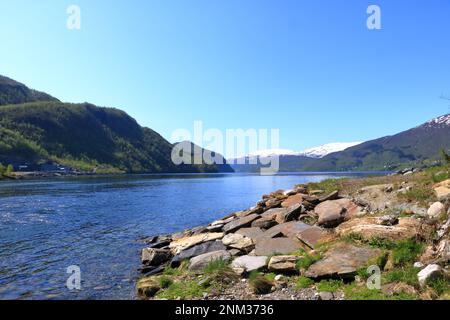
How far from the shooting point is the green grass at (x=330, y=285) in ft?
42.0

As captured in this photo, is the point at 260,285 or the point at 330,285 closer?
the point at 330,285

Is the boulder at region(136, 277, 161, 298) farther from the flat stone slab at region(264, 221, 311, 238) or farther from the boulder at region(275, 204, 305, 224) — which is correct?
the boulder at region(275, 204, 305, 224)

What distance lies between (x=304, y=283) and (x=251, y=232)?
10.1m

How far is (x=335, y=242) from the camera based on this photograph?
16531 mm

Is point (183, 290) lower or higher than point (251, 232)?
lower

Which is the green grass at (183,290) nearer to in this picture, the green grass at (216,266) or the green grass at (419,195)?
the green grass at (216,266)

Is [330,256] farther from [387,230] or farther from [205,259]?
[205,259]

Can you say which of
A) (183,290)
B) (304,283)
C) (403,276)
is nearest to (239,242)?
(183,290)

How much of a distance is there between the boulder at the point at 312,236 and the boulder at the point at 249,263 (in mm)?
2765

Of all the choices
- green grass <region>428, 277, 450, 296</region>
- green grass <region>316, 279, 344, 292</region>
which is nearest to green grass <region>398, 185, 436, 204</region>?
green grass <region>428, 277, 450, 296</region>

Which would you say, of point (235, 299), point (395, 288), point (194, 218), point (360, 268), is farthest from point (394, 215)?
point (194, 218)

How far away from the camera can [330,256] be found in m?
15.0

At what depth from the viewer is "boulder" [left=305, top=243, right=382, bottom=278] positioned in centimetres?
1367
